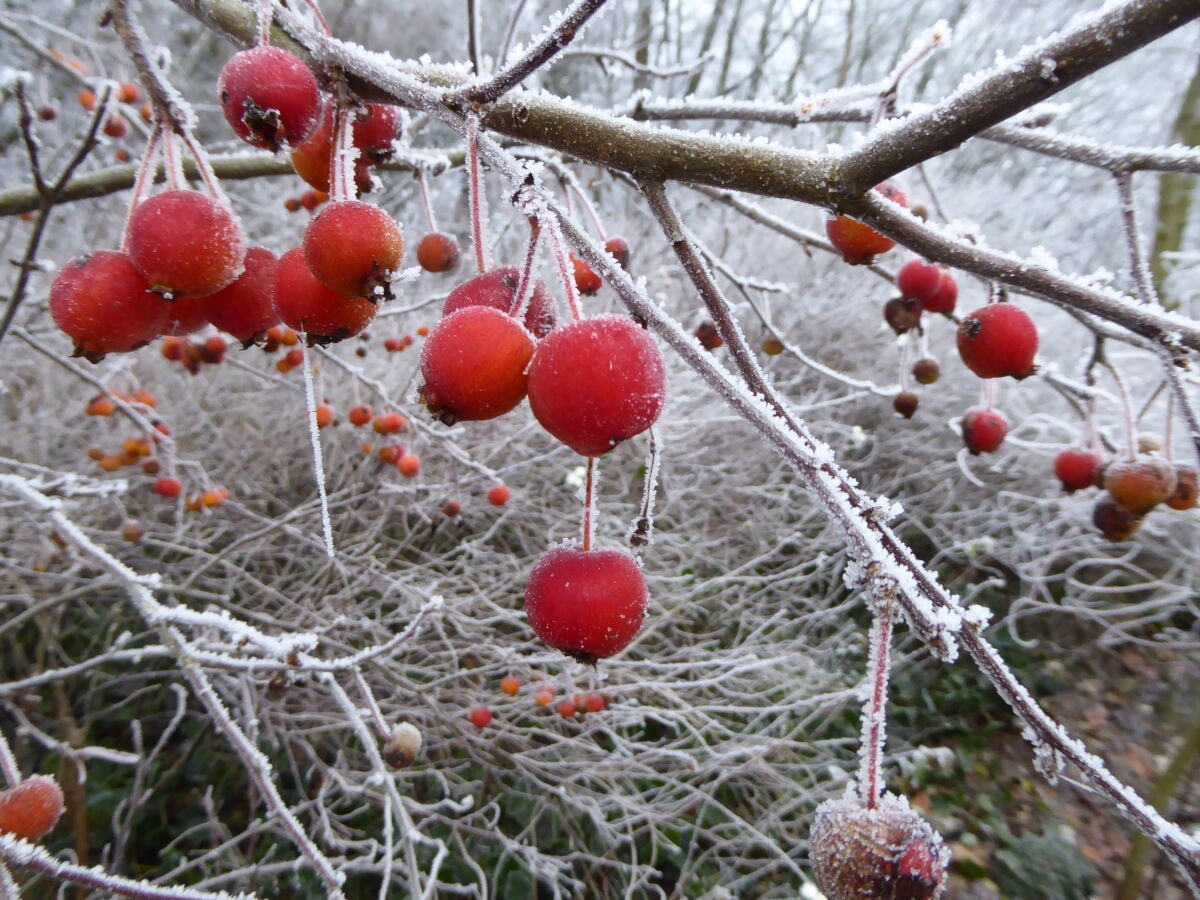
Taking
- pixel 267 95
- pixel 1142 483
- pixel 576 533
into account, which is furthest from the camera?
pixel 576 533

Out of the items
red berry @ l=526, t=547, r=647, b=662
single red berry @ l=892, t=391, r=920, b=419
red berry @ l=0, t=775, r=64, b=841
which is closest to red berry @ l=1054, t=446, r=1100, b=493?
single red berry @ l=892, t=391, r=920, b=419

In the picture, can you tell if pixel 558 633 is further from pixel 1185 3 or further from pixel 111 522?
pixel 111 522

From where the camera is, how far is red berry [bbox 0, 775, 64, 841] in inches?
37.8

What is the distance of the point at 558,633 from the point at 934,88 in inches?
457

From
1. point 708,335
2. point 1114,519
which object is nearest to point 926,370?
point 1114,519

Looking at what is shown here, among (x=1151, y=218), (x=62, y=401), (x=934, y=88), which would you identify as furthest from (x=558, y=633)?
(x=934, y=88)

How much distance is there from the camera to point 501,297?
65 cm

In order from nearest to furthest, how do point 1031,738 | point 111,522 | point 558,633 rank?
point 1031,738 → point 558,633 → point 111,522

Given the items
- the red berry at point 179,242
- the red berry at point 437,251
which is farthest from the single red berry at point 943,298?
the red berry at point 179,242

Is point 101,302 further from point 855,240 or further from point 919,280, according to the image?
point 919,280

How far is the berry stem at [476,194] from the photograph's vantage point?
0.54m

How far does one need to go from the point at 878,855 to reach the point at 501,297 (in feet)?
1.94

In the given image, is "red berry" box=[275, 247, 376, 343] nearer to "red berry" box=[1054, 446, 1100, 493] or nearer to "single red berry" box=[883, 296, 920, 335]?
"single red berry" box=[883, 296, 920, 335]

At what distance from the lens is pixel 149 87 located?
25.7 inches
